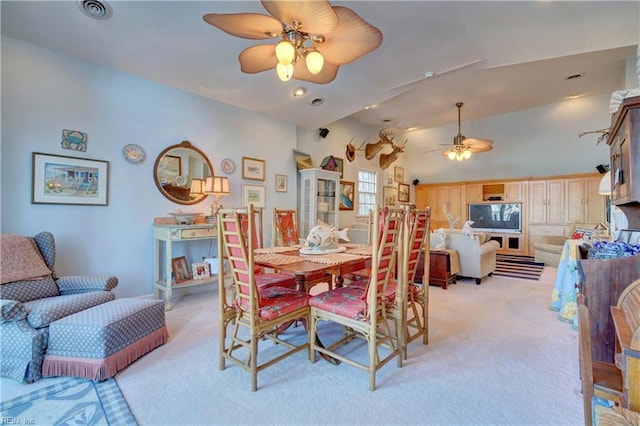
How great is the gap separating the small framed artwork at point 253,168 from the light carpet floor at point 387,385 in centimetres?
232

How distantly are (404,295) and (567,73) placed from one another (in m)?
5.26

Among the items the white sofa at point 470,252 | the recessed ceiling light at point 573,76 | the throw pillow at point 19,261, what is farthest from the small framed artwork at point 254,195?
the recessed ceiling light at point 573,76

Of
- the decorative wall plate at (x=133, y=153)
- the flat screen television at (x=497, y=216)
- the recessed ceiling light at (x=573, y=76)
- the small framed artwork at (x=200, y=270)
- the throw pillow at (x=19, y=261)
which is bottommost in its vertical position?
the small framed artwork at (x=200, y=270)

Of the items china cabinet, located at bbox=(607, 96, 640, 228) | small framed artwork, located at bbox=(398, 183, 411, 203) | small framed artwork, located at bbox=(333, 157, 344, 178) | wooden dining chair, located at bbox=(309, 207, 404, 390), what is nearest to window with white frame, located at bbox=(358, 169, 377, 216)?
small framed artwork, located at bbox=(333, 157, 344, 178)

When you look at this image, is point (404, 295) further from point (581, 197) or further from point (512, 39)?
point (581, 197)

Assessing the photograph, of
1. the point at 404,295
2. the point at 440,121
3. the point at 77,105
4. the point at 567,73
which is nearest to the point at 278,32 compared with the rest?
the point at 404,295

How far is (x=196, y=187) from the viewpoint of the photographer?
377 centimetres

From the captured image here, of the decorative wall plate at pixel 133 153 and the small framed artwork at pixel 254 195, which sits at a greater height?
the decorative wall plate at pixel 133 153

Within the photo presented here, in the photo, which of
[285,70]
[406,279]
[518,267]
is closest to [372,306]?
[406,279]

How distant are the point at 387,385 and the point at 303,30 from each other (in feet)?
7.83

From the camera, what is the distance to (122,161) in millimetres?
3234

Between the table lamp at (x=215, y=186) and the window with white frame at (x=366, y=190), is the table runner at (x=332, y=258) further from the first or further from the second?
the window with white frame at (x=366, y=190)

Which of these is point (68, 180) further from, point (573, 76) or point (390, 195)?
point (573, 76)

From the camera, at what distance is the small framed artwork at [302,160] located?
5102 millimetres
